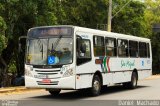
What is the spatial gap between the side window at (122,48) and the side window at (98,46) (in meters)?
2.17

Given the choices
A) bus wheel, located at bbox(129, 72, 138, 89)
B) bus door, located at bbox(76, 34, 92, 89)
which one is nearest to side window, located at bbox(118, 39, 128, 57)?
bus wheel, located at bbox(129, 72, 138, 89)

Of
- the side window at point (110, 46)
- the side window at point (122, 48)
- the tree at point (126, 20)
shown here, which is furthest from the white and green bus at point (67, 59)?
the tree at point (126, 20)

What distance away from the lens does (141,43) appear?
25828 mm

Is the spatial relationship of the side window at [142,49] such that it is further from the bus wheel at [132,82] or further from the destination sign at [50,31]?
the destination sign at [50,31]

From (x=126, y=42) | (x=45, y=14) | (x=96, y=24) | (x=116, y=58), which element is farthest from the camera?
(x=96, y=24)

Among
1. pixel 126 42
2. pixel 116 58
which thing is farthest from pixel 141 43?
A: pixel 116 58

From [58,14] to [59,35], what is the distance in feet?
46.9

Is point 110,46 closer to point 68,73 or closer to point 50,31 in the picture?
point 50,31

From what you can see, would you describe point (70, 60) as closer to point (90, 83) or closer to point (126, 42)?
point (90, 83)

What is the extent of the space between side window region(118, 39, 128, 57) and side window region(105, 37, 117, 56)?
2.03 feet

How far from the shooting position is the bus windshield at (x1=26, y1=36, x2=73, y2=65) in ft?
58.4

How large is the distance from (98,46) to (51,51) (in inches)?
107

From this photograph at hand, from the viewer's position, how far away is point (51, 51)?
18000 millimetres

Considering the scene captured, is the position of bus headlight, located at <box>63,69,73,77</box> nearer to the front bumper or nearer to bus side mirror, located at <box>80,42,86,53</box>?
the front bumper
